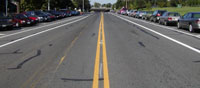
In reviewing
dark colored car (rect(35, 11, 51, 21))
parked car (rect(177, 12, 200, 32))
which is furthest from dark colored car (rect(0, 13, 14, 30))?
parked car (rect(177, 12, 200, 32))

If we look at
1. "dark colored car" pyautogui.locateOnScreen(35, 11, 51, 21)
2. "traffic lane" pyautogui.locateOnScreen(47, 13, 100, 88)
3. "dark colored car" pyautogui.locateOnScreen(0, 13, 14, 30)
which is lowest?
"traffic lane" pyautogui.locateOnScreen(47, 13, 100, 88)

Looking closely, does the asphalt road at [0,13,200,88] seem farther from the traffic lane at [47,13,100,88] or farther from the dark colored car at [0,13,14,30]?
the dark colored car at [0,13,14,30]

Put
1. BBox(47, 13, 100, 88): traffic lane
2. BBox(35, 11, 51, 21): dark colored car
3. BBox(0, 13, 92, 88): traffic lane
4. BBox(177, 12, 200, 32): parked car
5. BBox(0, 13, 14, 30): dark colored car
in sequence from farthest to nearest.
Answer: BBox(35, 11, 51, 21): dark colored car
BBox(0, 13, 14, 30): dark colored car
BBox(177, 12, 200, 32): parked car
BBox(0, 13, 92, 88): traffic lane
BBox(47, 13, 100, 88): traffic lane

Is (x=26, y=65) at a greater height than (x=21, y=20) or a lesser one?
lesser

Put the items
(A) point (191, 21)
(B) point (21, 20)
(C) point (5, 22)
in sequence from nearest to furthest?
1. (A) point (191, 21)
2. (C) point (5, 22)
3. (B) point (21, 20)

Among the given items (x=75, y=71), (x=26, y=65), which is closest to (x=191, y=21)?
(x=75, y=71)

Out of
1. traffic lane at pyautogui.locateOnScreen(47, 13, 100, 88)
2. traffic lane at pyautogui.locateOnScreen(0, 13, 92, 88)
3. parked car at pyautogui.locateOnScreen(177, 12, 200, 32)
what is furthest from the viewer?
parked car at pyautogui.locateOnScreen(177, 12, 200, 32)

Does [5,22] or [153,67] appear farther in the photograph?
[5,22]

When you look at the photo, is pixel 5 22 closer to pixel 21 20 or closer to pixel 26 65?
pixel 21 20

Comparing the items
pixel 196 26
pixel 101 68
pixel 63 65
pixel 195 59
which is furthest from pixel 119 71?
pixel 196 26

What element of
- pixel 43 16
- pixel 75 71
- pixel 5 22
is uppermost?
pixel 43 16

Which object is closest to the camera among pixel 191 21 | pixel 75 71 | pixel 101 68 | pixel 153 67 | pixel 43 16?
pixel 75 71

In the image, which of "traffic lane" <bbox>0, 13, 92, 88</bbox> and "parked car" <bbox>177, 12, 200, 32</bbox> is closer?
"traffic lane" <bbox>0, 13, 92, 88</bbox>

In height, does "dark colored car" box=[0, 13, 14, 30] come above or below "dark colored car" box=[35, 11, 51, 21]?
below
